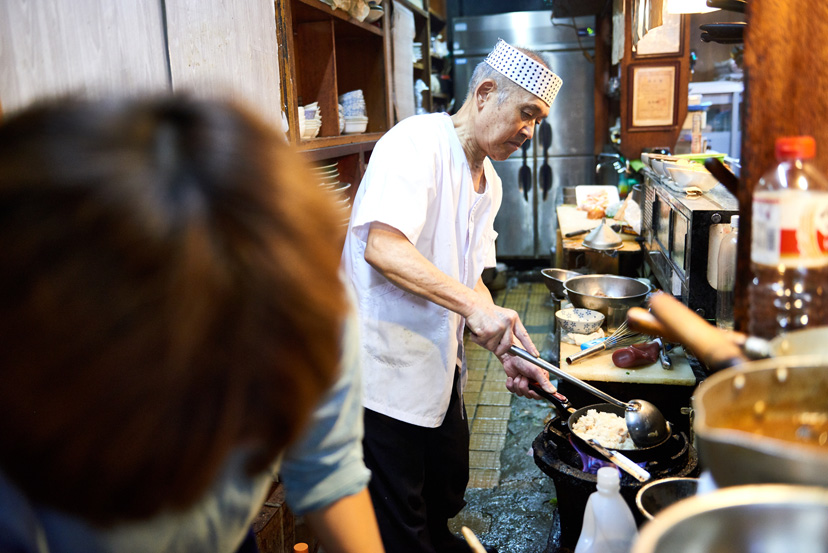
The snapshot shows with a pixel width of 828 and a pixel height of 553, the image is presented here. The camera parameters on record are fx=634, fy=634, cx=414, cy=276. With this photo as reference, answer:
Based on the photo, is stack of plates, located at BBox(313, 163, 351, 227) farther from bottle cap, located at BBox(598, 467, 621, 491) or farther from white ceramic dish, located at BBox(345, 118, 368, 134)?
bottle cap, located at BBox(598, 467, 621, 491)

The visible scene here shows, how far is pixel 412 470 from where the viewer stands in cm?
264

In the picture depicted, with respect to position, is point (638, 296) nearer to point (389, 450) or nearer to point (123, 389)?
point (389, 450)

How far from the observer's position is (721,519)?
65cm

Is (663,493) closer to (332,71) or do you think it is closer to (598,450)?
(598,450)

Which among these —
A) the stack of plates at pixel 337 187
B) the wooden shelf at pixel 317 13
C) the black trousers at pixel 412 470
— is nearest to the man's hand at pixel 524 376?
the black trousers at pixel 412 470

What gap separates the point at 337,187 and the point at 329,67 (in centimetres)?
74

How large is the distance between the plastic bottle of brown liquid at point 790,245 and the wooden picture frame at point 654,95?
16.6 feet

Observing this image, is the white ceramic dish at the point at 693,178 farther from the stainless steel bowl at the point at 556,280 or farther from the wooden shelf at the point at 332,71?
the wooden shelf at the point at 332,71

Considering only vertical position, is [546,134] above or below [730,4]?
below

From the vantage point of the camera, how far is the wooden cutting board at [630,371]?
2764mm

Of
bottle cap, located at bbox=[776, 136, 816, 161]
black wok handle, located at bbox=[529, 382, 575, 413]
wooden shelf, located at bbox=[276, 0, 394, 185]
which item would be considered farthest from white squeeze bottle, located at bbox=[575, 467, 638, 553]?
wooden shelf, located at bbox=[276, 0, 394, 185]

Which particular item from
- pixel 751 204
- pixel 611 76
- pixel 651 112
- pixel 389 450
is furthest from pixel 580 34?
pixel 751 204

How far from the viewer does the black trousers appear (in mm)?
2594

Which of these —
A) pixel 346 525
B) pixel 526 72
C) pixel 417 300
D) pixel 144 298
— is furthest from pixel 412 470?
pixel 144 298
